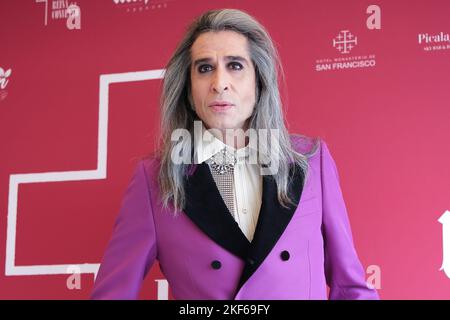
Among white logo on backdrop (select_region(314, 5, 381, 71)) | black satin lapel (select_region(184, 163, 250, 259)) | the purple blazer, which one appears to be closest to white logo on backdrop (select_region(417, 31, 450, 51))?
white logo on backdrop (select_region(314, 5, 381, 71))

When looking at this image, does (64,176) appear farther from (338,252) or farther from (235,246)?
(338,252)

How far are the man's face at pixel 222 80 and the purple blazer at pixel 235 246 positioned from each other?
0.45ft

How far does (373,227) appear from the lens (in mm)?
2035

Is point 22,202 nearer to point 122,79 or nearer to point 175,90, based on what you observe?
point 122,79

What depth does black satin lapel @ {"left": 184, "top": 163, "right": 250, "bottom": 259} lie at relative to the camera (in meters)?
1.54

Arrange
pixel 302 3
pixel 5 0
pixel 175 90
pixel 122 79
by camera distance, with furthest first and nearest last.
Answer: pixel 5 0 → pixel 122 79 → pixel 302 3 → pixel 175 90

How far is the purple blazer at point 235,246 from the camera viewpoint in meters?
1.53

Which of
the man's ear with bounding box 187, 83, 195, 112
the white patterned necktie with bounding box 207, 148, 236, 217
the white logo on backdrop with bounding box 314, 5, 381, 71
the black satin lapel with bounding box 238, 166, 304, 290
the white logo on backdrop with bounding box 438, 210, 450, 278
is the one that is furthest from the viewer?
the white logo on backdrop with bounding box 314, 5, 381, 71

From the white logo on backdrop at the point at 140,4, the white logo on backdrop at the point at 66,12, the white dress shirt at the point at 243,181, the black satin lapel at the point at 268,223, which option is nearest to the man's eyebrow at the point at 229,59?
the white dress shirt at the point at 243,181

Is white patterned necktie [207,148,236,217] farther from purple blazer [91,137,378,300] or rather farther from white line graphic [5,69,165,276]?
white line graphic [5,69,165,276]

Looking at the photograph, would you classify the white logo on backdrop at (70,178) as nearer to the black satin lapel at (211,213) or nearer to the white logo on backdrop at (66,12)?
the white logo on backdrop at (66,12)

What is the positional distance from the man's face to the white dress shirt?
52 mm
